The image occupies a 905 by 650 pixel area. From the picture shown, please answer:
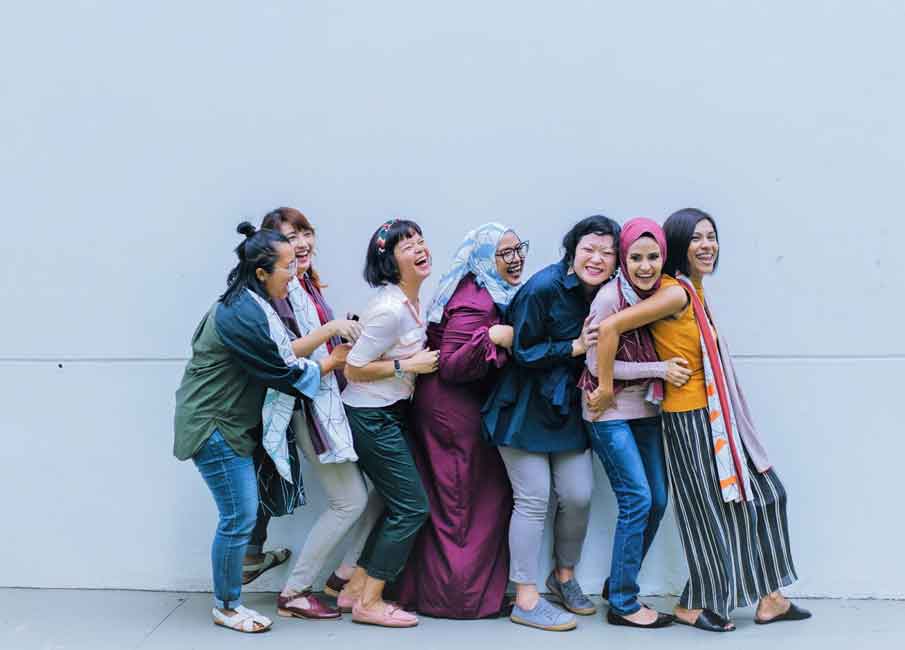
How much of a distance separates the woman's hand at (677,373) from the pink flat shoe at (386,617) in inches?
60.1

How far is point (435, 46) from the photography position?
485cm

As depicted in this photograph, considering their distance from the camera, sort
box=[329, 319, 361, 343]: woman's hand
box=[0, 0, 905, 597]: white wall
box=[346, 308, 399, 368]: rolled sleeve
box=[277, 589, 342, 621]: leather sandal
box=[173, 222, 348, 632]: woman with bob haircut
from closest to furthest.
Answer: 1. box=[173, 222, 348, 632]: woman with bob haircut
2. box=[346, 308, 399, 368]: rolled sleeve
3. box=[329, 319, 361, 343]: woman's hand
4. box=[277, 589, 342, 621]: leather sandal
5. box=[0, 0, 905, 597]: white wall

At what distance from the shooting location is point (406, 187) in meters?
4.89

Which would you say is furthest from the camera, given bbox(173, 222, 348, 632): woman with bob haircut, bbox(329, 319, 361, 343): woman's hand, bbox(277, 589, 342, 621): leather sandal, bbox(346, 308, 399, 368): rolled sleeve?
bbox(277, 589, 342, 621): leather sandal

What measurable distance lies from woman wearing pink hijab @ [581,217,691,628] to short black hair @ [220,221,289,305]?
1350mm

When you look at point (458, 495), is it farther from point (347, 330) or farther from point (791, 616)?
point (791, 616)

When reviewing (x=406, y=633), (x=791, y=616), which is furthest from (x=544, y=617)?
(x=791, y=616)

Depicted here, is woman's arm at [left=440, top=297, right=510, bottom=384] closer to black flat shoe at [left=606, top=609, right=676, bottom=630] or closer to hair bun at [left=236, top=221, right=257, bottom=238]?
hair bun at [left=236, top=221, right=257, bottom=238]

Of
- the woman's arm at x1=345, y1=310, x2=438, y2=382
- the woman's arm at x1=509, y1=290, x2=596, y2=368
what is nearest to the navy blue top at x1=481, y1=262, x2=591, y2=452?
the woman's arm at x1=509, y1=290, x2=596, y2=368

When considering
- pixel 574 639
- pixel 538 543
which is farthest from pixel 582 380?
pixel 574 639

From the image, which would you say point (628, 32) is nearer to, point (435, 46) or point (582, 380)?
point (435, 46)

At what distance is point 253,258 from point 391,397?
0.84 meters

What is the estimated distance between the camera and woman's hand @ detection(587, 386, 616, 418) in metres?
4.22

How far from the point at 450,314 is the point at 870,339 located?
78.8 inches
